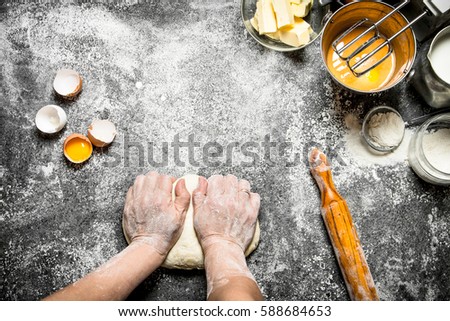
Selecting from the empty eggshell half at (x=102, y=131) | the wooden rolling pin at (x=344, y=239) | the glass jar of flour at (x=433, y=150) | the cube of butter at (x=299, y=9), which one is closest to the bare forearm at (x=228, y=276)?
the wooden rolling pin at (x=344, y=239)

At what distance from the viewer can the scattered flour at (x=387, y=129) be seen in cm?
149

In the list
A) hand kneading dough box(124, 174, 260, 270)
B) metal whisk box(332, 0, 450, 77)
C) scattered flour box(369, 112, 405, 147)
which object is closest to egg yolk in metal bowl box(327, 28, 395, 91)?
metal whisk box(332, 0, 450, 77)

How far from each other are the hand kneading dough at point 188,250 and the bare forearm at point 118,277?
0.05 m

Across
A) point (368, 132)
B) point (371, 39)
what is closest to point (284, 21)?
point (371, 39)

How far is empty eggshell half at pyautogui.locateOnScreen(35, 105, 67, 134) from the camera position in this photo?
4.97ft

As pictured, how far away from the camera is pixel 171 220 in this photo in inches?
56.3

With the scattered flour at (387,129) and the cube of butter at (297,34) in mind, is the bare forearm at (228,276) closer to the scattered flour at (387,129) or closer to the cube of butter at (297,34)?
the scattered flour at (387,129)

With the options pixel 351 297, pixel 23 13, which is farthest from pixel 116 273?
pixel 23 13

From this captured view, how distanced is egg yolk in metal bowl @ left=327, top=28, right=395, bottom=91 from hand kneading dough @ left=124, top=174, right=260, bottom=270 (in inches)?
23.1

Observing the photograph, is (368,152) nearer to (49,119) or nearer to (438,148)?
(438,148)

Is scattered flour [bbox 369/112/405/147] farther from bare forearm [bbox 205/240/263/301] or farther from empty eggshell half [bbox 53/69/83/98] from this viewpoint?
empty eggshell half [bbox 53/69/83/98]

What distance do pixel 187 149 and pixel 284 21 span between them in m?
0.54

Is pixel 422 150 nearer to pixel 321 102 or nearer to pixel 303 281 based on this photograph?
pixel 321 102
